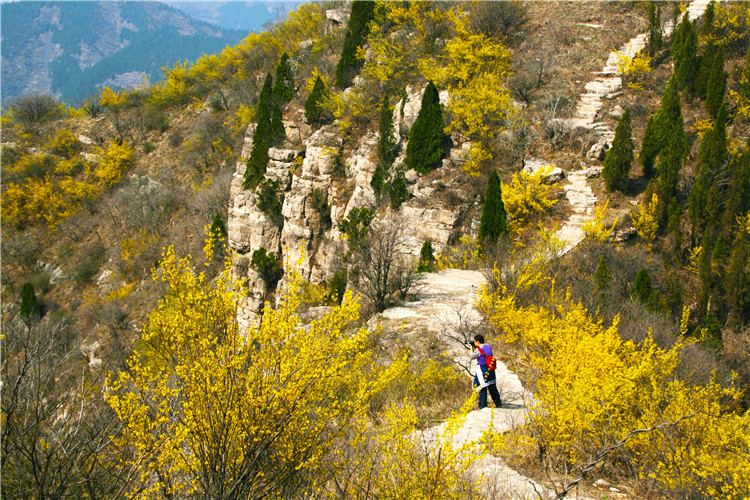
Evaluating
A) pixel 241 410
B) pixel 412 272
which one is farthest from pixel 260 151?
pixel 241 410

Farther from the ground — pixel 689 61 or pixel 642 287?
pixel 689 61

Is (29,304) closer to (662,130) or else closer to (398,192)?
(398,192)

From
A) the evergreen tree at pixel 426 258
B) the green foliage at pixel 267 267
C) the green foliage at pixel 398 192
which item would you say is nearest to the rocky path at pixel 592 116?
the evergreen tree at pixel 426 258

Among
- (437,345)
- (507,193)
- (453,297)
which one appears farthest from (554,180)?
(437,345)

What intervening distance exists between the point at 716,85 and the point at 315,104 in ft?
58.0

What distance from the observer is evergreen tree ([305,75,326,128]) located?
74.6 feet

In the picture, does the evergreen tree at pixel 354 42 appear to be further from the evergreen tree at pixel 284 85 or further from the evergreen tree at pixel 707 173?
the evergreen tree at pixel 707 173

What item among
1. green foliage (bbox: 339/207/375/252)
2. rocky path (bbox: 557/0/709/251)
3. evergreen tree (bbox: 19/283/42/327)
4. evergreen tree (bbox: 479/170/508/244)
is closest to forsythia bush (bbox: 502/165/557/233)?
evergreen tree (bbox: 479/170/508/244)

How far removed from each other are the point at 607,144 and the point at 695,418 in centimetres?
1411

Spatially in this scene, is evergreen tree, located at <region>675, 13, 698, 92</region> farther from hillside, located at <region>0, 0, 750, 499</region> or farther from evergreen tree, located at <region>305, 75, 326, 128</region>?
evergreen tree, located at <region>305, 75, 326, 128</region>

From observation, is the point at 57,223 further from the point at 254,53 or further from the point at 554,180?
the point at 554,180

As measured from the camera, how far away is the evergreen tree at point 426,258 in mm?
13992

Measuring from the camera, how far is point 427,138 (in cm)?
1786

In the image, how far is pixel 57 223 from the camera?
3447cm
